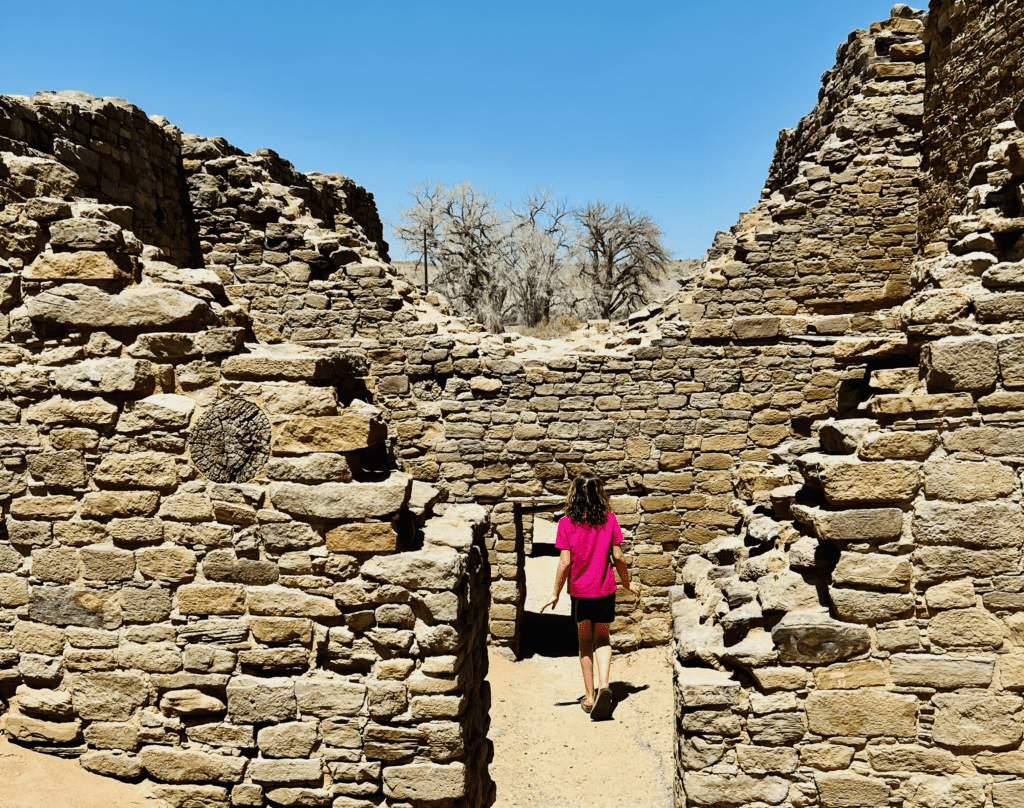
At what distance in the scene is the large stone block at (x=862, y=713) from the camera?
358 cm

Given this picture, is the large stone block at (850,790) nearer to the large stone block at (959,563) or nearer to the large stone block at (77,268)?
the large stone block at (959,563)

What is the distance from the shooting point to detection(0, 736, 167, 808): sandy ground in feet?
11.4

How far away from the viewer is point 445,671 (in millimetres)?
3693

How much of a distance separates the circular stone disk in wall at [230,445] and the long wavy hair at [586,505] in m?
3.80

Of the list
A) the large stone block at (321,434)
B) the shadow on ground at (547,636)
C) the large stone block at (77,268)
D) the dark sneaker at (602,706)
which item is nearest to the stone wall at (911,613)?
the large stone block at (321,434)

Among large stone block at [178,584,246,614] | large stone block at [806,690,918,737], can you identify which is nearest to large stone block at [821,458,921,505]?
large stone block at [806,690,918,737]

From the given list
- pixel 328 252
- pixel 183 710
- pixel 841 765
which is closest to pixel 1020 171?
pixel 841 765

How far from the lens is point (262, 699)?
3732 mm

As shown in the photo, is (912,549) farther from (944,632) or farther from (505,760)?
(505,760)

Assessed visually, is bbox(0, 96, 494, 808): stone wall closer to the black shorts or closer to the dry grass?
the black shorts

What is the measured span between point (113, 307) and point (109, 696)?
1945mm

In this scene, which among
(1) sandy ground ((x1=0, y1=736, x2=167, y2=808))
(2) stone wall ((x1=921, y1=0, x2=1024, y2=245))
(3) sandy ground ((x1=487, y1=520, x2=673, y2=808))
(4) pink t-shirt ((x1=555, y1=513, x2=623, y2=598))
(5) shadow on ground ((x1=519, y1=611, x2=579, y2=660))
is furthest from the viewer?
(5) shadow on ground ((x1=519, y1=611, x2=579, y2=660))

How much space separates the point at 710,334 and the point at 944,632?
5.41 metres

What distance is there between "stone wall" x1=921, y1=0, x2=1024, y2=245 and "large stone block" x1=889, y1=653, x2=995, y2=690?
14.4 feet
